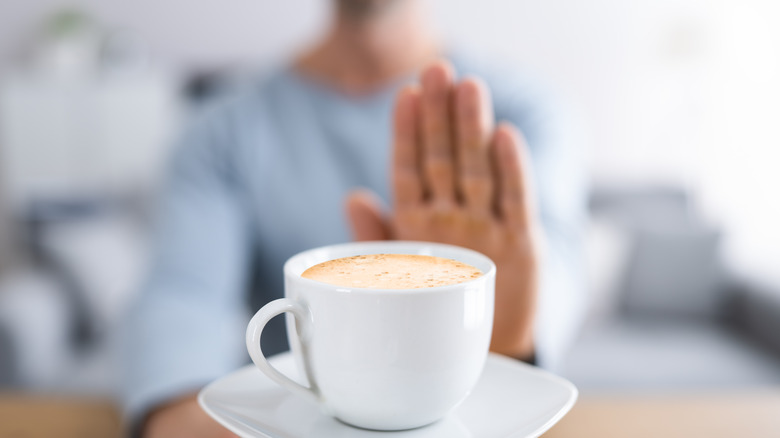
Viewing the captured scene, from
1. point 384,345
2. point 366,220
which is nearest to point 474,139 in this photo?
point 366,220

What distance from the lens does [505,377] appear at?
0.41m

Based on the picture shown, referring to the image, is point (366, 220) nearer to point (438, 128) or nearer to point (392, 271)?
point (438, 128)

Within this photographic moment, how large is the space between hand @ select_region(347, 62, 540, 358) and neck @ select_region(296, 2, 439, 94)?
0.73 meters

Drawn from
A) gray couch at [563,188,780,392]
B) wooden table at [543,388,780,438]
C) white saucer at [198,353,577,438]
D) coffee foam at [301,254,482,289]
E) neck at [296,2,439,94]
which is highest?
neck at [296,2,439,94]

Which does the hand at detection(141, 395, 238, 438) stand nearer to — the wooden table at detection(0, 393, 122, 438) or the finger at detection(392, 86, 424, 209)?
the wooden table at detection(0, 393, 122, 438)

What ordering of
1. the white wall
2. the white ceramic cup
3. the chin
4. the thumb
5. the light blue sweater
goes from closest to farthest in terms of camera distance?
the white ceramic cup → the thumb → the light blue sweater → the chin → the white wall

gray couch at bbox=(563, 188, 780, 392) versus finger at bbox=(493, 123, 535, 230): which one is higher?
finger at bbox=(493, 123, 535, 230)

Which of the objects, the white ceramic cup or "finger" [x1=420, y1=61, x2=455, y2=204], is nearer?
the white ceramic cup

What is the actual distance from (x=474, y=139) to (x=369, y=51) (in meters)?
0.80

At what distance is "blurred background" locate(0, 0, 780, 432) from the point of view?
1.95m

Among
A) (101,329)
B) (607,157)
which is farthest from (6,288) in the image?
(607,157)

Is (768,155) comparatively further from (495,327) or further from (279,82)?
(495,327)

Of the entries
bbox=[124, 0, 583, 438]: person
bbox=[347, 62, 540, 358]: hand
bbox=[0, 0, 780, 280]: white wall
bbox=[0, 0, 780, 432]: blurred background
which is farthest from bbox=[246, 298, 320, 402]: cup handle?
bbox=[0, 0, 780, 280]: white wall

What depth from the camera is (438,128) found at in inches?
20.6
